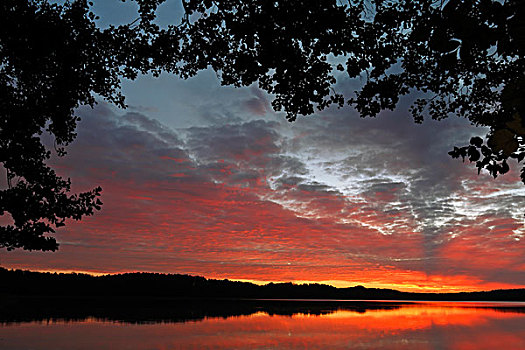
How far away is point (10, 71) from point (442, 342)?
55006mm

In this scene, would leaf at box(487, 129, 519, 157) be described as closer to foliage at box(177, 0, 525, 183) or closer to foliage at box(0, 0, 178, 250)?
foliage at box(177, 0, 525, 183)

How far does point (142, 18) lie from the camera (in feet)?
39.1

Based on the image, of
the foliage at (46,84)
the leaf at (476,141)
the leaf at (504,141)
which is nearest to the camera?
the leaf at (504,141)

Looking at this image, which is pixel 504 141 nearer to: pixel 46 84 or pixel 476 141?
pixel 476 141

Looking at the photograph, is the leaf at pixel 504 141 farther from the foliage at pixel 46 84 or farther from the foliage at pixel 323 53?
the foliage at pixel 46 84

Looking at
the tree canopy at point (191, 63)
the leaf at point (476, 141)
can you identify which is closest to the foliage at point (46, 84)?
the tree canopy at point (191, 63)

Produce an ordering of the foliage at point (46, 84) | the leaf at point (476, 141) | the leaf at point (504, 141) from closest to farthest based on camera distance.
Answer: the leaf at point (504, 141), the leaf at point (476, 141), the foliage at point (46, 84)

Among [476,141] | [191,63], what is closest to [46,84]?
[191,63]

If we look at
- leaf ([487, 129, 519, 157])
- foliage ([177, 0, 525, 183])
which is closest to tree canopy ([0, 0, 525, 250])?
foliage ([177, 0, 525, 183])

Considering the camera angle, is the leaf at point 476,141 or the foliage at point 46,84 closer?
the leaf at point 476,141

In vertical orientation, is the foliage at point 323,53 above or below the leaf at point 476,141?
above

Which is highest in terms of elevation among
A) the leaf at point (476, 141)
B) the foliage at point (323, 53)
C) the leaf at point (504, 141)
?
the foliage at point (323, 53)

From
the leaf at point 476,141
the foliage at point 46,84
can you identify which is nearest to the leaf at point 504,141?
the leaf at point 476,141

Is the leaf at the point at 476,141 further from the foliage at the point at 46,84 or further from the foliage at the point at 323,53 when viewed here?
the foliage at the point at 46,84
